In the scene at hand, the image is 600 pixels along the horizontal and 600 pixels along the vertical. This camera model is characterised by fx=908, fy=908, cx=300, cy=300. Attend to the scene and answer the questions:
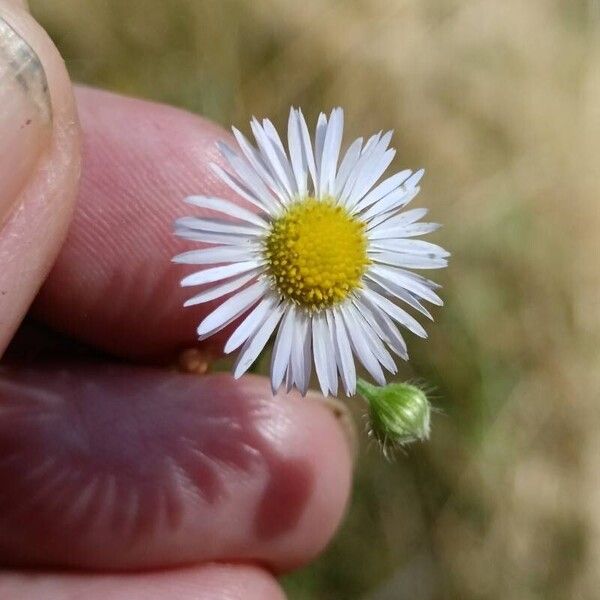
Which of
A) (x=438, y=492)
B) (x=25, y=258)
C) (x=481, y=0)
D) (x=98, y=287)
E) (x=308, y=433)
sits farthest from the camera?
(x=481, y=0)

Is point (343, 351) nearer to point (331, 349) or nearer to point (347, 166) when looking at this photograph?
point (331, 349)

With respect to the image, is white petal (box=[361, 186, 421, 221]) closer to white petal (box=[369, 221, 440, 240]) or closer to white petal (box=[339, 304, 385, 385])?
white petal (box=[369, 221, 440, 240])

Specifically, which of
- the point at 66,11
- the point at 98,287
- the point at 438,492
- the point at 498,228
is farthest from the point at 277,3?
the point at 438,492

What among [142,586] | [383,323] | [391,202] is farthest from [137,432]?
[391,202]

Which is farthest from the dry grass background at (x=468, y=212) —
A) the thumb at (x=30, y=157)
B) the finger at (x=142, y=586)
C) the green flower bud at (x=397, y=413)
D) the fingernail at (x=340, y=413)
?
the thumb at (x=30, y=157)

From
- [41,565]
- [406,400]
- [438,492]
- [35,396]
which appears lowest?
[41,565]

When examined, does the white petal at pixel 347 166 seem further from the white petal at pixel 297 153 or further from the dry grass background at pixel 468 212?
the dry grass background at pixel 468 212

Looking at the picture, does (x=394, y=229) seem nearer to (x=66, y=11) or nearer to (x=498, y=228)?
(x=498, y=228)
